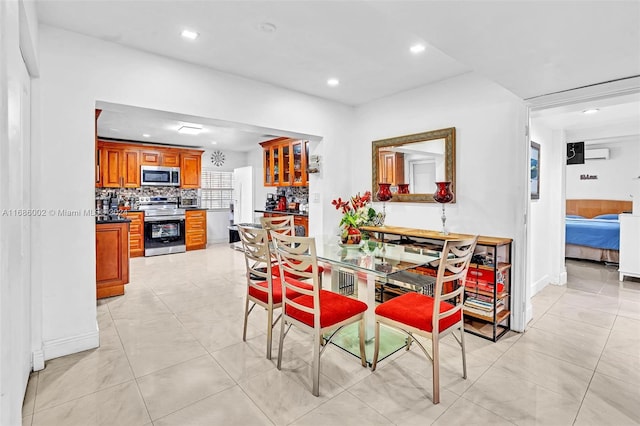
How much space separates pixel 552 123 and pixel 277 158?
4.40m

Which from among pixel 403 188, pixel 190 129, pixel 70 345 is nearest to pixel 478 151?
pixel 403 188

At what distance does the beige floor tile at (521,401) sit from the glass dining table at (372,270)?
2.21 ft

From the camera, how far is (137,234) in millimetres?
6379

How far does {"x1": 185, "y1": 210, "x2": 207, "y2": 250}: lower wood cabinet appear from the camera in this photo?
7.02m

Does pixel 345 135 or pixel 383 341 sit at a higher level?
pixel 345 135

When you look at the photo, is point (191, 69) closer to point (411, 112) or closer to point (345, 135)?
point (345, 135)

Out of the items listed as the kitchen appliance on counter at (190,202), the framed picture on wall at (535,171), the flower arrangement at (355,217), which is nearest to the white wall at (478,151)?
the framed picture on wall at (535,171)

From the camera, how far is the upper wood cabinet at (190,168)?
7188mm

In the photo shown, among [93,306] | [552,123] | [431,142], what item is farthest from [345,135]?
[93,306]

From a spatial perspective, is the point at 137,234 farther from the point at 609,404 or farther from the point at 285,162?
the point at 609,404

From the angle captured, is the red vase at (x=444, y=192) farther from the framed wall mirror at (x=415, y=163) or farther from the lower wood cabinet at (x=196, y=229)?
the lower wood cabinet at (x=196, y=229)

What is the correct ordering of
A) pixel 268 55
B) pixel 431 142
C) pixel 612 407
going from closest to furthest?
pixel 612 407 → pixel 268 55 → pixel 431 142

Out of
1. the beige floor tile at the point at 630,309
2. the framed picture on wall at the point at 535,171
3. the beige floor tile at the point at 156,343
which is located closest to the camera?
the beige floor tile at the point at 156,343

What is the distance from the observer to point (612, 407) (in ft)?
6.26
